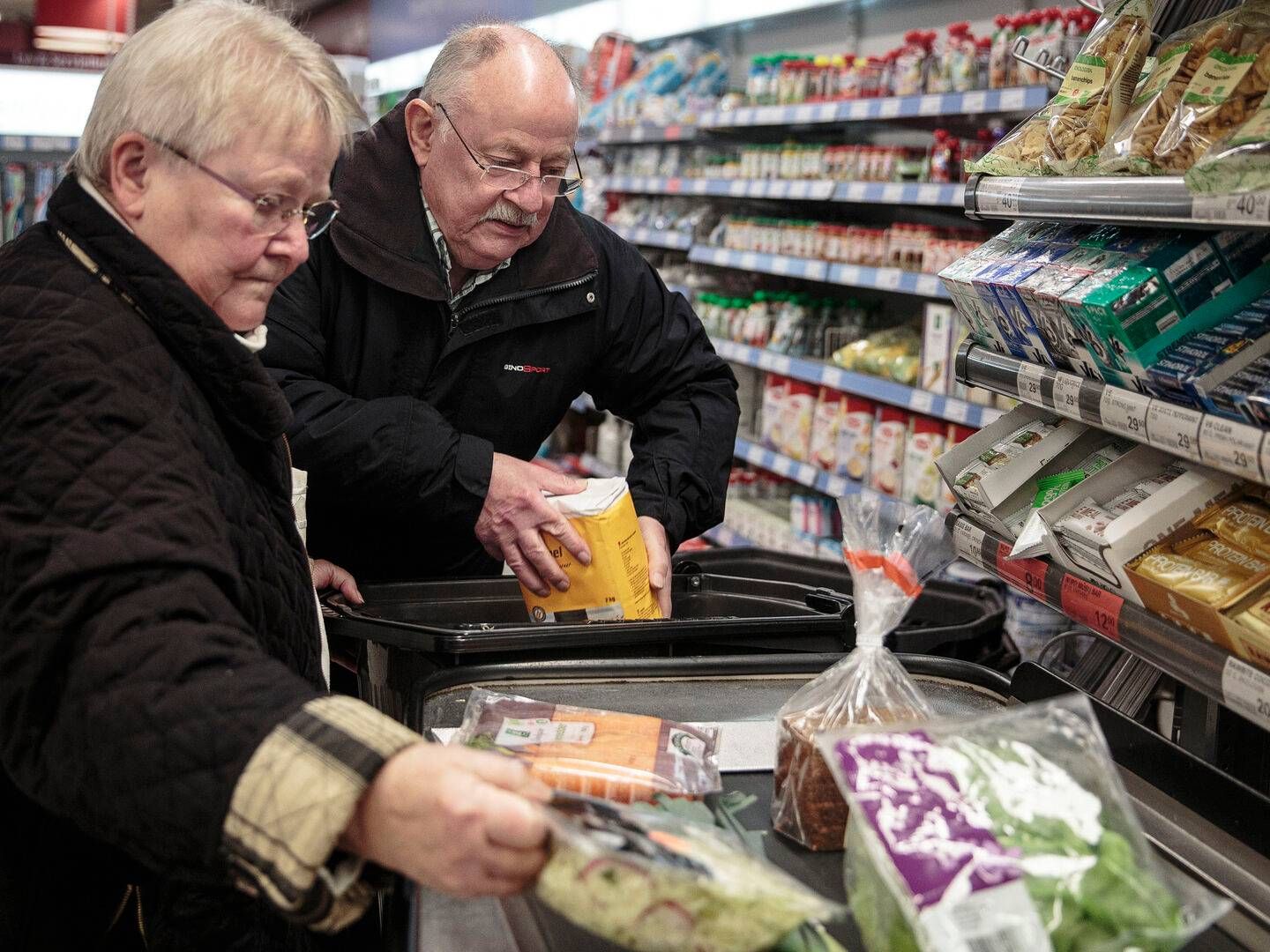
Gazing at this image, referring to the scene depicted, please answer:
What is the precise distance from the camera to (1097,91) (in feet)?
5.69

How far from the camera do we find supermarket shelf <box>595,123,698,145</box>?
559 cm

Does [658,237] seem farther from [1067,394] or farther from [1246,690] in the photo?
[1246,690]

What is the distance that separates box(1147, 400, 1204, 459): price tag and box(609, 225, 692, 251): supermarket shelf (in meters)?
4.32

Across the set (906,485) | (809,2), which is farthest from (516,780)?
(809,2)

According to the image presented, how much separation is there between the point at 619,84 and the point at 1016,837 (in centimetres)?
606

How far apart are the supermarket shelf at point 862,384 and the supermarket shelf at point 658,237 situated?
0.64m

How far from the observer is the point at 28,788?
3.37ft

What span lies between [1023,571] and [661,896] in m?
0.93

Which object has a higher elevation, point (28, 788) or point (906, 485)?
point (28, 788)

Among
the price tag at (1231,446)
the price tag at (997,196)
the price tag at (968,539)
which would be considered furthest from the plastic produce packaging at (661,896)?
the price tag at (997,196)

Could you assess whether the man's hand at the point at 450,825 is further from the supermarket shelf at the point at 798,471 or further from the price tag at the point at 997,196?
the supermarket shelf at the point at 798,471

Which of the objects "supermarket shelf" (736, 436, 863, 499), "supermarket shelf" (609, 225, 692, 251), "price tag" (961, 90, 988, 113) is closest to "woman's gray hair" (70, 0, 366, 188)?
"price tag" (961, 90, 988, 113)

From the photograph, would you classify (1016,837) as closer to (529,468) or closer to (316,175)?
(316,175)

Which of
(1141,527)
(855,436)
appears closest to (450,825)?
(1141,527)
